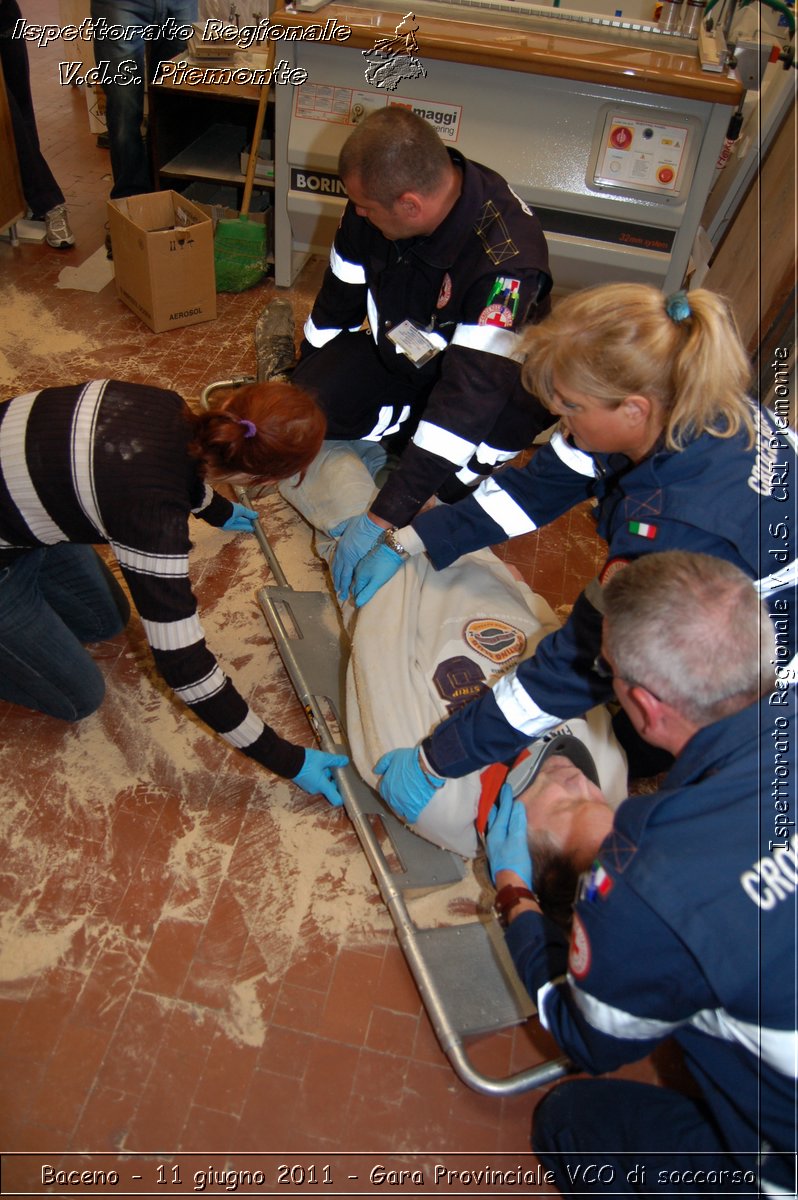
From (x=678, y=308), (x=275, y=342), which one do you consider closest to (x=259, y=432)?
(x=678, y=308)

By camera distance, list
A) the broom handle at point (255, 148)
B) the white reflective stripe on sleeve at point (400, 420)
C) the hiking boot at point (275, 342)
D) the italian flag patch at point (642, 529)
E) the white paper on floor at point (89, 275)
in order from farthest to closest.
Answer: the white paper on floor at point (89, 275) < the broom handle at point (255, 148) < the hiking boot at point (275, 342) < the white reflective stripe on sleeve at point (400, 420) < the italian flag patch at point (642, 529)

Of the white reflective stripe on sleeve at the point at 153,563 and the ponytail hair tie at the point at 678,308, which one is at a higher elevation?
the ponytail hair tie at the point at 678,308

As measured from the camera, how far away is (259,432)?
1685 millimetres

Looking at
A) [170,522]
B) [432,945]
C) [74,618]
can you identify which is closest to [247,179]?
[74,618]

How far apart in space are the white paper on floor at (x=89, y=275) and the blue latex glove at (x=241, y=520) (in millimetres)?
1906

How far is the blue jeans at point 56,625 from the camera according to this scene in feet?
6.40

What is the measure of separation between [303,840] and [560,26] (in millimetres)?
3640

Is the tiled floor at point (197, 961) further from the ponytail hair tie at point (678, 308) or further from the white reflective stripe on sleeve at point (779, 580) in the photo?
the ponytail hair tie at point (678, 308)

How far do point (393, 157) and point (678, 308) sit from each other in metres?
0.99

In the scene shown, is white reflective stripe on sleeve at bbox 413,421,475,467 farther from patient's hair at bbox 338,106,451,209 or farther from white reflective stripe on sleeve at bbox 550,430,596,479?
patient's hair at bbox 338,106,451,209

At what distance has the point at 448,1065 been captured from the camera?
1698 mm

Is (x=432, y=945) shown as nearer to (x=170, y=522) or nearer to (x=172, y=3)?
(x=170, y=522)

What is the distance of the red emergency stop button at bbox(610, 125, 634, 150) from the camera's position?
3.30 meters

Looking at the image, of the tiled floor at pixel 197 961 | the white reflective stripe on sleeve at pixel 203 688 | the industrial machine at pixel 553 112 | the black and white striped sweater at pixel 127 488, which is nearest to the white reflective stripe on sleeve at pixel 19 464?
the black and white striped sweater at pixel 127 488
